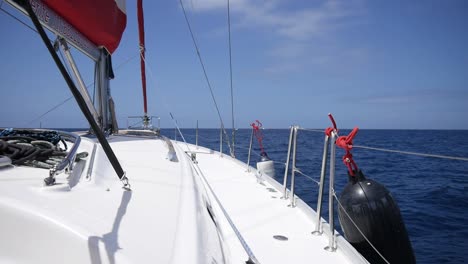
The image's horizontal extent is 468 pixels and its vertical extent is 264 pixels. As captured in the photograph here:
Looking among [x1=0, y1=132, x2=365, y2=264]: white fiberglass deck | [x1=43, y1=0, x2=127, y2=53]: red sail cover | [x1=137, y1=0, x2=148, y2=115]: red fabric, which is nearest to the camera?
[x1=0, y1=132, x2=365, y2=264]: white fiberglass deck

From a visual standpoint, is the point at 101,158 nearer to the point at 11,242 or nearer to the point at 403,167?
the point at 11,242

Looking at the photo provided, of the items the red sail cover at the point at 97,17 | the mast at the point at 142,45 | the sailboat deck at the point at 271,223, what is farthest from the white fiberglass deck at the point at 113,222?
the mast at the point at 142,45

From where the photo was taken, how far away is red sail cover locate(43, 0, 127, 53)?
2.21m

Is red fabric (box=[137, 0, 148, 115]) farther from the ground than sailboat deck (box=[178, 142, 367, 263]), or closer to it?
farther from the ground

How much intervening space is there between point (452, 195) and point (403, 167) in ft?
13.4

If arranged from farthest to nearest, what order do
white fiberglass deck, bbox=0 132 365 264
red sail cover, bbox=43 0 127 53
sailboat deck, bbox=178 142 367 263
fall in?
red sail cover, bbox=43 0 127 53 < sailboat deck, bbox=178 142 367 263 < white fiberglass deck, bbox=0 132 365 264

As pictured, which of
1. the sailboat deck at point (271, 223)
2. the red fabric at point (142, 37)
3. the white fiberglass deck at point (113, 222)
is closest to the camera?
the white fiberglass deck at point (113, 222)

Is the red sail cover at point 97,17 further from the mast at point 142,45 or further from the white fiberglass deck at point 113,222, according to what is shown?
the mast at point 142,45

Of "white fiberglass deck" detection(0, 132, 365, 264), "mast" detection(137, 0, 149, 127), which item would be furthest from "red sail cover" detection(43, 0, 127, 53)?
"mast" detection(137, 0, 149, 127)

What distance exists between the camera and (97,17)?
2.64 meters

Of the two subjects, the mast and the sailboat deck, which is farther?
the mast

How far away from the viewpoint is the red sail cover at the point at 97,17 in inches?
86.8

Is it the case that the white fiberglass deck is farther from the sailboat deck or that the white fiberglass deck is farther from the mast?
the mast

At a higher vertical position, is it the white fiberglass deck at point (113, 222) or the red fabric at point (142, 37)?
the red fabric at point (142, 37)
